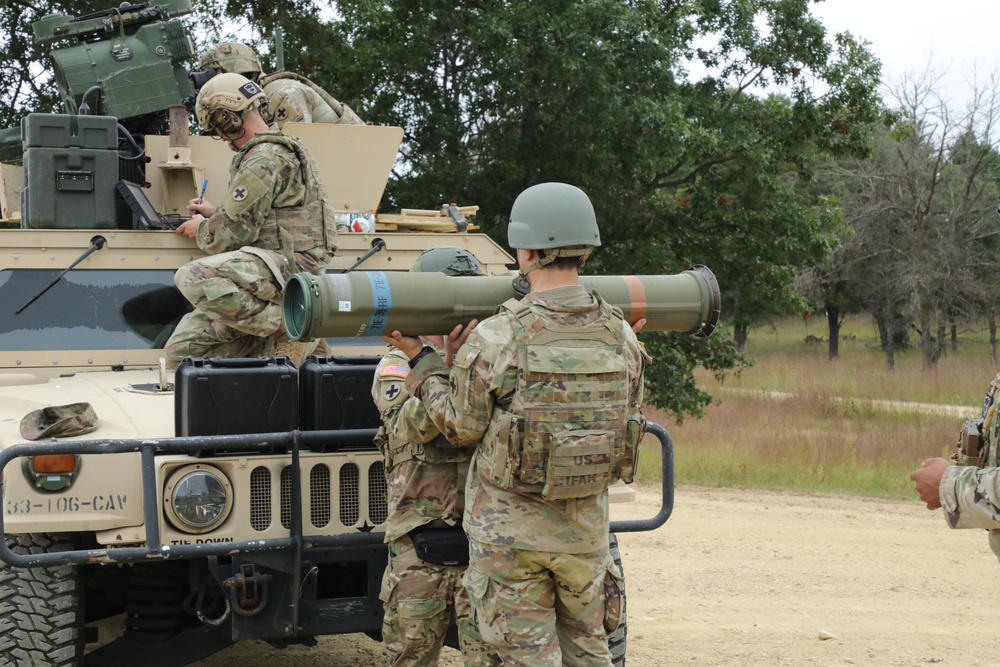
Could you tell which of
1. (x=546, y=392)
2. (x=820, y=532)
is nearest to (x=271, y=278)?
(x=546, y=392)

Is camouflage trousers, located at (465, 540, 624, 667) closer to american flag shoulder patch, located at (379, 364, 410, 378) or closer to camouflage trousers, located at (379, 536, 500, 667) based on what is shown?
camouflage trousers, located at (379, 536, 500, 667)

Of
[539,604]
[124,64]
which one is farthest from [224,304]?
[124,64]

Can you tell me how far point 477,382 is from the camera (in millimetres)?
2965

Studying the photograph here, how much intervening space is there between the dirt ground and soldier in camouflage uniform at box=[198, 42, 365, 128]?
236cm

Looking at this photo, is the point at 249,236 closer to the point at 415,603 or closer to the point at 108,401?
the point at 108,401

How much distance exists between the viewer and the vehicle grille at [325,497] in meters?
3.48

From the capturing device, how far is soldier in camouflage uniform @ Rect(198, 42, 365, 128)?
5715 mm

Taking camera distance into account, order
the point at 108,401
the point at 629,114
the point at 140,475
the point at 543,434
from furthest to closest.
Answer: the point at 629,114 → the point at 108,401 → the point at 140,475 → the point at 543,434

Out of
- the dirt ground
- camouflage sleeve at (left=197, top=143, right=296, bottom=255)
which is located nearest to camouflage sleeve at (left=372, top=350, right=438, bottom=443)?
camouflage sleeve at (left=197, top=143, right=296, bottom=255)

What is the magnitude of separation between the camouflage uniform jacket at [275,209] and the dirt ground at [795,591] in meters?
1.60

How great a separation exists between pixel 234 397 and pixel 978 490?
197 cm

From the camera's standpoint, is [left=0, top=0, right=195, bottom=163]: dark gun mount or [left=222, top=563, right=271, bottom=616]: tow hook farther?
[left=0, top=0, right=195, bottom=163]: dark gun mount

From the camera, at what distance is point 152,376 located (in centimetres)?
443

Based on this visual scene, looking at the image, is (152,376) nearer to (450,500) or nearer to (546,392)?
(450,500)
